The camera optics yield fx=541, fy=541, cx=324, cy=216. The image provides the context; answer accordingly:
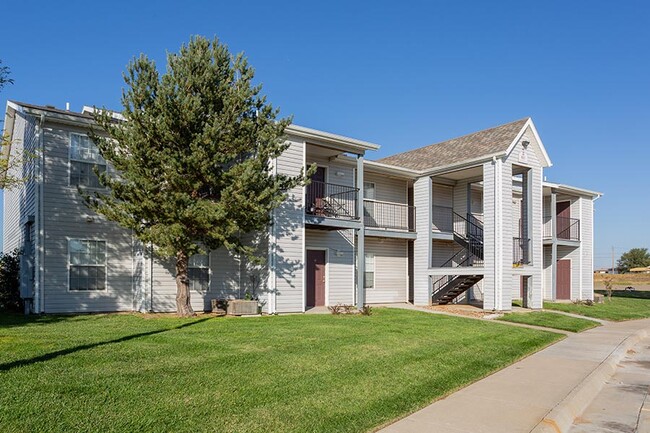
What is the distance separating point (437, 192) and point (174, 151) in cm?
1440

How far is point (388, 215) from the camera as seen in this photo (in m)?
22.6

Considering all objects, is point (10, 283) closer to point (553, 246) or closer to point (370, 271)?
point (370, 271)

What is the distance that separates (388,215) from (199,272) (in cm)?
896

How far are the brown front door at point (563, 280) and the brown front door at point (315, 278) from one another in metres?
15.9

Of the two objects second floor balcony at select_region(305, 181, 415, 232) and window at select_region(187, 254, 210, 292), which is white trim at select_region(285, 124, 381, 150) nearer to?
second floor balcony at select_region(305, 181, 415, 232)

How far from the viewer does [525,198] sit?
21688 millimetres

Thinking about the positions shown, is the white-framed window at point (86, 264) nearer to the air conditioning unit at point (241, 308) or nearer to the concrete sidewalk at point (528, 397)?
the air conditioning unit at point (241, 308)

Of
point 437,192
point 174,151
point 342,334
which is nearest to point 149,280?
point 174,151

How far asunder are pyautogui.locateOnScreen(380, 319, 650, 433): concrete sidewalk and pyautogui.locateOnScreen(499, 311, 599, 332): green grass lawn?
4131 millimetres

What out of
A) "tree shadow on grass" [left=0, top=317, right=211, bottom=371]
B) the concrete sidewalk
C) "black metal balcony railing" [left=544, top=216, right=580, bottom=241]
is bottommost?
the concrete sidewalk

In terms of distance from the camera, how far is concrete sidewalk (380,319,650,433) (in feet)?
20.2

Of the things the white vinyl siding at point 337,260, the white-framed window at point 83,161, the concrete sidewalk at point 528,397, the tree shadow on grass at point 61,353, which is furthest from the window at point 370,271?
the tree shadow on grass at point 61,353

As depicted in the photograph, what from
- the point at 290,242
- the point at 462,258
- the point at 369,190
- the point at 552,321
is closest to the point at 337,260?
the point at 290,242

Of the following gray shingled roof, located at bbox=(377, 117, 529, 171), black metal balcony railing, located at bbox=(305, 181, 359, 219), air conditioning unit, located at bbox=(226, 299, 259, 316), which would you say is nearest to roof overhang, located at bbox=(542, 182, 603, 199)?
gray shingled roof, located at bbox=(377, 117, 529, 171)
